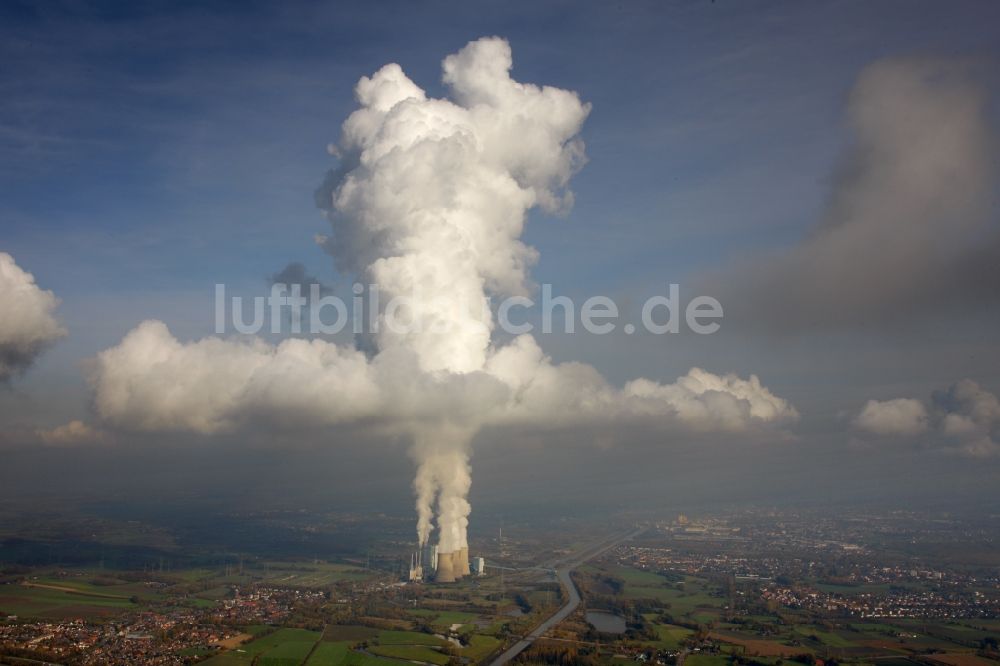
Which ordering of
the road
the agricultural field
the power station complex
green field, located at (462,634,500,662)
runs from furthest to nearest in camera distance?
the power station complex → the agricultural field → the road → green field, located at (462,634,500,662)

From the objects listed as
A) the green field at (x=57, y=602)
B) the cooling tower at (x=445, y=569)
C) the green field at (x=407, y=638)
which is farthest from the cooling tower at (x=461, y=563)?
the green field at (x=57, y=602)

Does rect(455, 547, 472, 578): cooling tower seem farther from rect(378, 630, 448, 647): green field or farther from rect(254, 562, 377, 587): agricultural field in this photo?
rect(378, 630, 448, 647): green field

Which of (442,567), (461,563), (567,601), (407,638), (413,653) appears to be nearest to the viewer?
(413,653)

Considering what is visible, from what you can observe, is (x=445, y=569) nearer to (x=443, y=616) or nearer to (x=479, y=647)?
(x=443, y=616)

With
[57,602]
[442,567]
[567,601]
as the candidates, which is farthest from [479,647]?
[57,602]

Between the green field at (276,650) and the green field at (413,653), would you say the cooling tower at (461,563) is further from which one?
the green field at (413,653)

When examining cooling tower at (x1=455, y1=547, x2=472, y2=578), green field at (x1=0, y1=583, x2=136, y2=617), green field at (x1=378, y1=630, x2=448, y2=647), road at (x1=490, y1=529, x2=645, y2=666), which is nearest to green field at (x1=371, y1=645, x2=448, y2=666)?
green field at (x1=378, y1=630, x2=448, y2=647)
